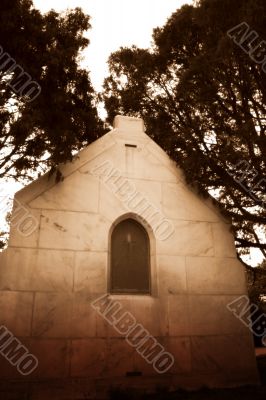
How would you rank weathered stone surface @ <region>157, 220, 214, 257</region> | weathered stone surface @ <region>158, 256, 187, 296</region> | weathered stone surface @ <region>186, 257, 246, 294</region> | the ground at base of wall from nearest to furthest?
the ground at base of wall < weathered stone surface @ <region>158, 256, 187, 296</region> < weathered stone surface @ <region>186, 257, 246, 294</region> < weathered stone surface @ <region>157, 220, 214, 257</region>

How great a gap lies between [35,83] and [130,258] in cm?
446

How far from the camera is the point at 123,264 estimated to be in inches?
301

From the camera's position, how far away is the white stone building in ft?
21.0

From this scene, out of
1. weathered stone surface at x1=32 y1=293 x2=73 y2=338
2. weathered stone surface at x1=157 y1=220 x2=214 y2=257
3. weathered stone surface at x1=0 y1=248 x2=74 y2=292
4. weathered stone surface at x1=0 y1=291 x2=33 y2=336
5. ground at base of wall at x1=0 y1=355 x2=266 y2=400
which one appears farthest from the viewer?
weathered stone surface at x1=157 y1=220 x2=214 y2=257

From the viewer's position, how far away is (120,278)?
7500 millimetres

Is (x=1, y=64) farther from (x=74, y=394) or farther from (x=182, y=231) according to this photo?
(x=74, y=394)

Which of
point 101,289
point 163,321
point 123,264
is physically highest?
point 123,264

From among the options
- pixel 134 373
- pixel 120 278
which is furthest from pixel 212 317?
pixel 120 278

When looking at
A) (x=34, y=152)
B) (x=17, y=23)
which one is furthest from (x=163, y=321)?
(x=17, y=23)

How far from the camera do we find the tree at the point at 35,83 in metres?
6.58

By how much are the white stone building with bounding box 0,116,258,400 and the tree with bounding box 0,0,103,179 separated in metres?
0.90

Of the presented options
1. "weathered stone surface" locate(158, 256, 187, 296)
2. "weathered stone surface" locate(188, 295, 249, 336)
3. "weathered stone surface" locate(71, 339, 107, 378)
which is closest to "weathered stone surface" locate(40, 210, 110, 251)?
"weathered stone surface" locate(158, 256, 187, 296)

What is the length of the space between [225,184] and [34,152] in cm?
503

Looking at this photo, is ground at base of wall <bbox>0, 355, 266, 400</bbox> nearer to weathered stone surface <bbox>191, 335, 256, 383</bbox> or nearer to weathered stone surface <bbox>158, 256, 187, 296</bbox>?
weathered stone surface <bbox>191, 335, 256, 383</bbox>
